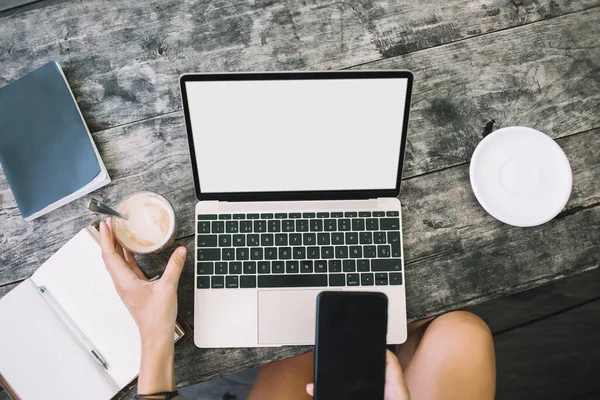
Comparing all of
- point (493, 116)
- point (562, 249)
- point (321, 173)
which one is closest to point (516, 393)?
point (562, 249)

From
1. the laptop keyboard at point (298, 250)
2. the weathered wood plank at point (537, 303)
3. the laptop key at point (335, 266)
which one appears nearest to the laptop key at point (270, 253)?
the laptop keyboard at point (298, 250)

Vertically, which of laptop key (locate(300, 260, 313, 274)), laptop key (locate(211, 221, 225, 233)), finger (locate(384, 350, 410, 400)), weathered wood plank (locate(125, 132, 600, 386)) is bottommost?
finger (locate(384, 350, 410, 400))

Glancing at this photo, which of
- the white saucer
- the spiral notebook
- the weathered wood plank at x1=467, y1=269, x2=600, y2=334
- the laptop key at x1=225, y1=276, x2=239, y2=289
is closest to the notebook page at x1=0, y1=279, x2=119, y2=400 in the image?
the spiral notebook

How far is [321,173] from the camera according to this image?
855 millimetres

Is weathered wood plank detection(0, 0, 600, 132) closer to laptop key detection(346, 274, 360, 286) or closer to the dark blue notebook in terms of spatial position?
the dark blue notebook

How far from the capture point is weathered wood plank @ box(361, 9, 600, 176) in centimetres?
94

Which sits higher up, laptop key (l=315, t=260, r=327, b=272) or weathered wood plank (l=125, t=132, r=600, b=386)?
laptop key (l=315, t=260, r=327, b=272)

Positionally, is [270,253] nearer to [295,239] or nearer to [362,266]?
[295,239]

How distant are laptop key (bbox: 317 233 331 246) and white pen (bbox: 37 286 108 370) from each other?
44 centimetres

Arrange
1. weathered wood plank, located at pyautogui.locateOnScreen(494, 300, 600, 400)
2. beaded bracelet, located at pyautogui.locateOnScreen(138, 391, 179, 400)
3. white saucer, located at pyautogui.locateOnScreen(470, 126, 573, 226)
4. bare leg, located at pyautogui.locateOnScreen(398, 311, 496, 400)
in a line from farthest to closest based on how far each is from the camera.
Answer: weathered wood plank, located at pyautogui.locateOnScreen(494, 300, 600, 400) < bare leg, located at pyautogui.locateOnScreen(398, 311, 496, 400) < white saucer, located at pyautogui.locateOnScreen(470, 126, 573, 226) < beaded bracelet, located at pyautogui.locateOnScreen(138, 391, 179, 400)

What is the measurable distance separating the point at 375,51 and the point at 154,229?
1.83ft

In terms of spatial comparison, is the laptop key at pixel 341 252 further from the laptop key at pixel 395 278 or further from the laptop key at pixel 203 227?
the laptop key at pixel 203 227

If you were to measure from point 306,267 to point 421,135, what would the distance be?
0.35 m

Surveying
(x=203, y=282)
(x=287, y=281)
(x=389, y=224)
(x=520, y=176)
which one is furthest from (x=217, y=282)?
(x=520, y=176)
